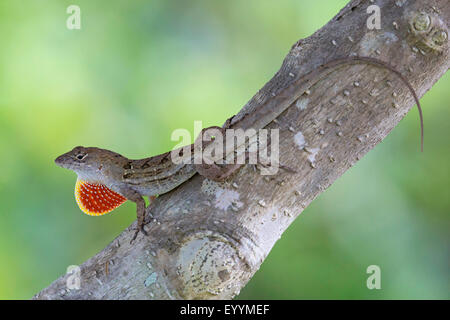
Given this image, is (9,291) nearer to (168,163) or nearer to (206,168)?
(168,163)

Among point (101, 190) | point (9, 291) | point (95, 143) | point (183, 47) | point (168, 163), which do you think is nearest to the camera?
point (168, 163)

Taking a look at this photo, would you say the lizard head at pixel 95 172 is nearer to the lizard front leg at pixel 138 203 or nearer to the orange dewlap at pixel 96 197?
the orange dewlap at pixel 96 197

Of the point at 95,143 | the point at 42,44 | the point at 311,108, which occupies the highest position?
the point at 42,44

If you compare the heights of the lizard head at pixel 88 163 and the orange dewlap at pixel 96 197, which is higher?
the lizard head at pixel 88 163

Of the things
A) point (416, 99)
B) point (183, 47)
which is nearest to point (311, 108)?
point (416, 99)

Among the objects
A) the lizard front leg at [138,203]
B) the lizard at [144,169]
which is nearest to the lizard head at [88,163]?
the lizard at [144,169]

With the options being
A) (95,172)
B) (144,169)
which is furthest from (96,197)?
(144,169)

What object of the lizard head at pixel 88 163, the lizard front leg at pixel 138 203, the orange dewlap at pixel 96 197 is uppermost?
the lizard head at pixel 88 163

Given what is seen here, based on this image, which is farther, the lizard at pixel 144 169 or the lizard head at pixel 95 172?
the lizard head at pixel 95 172
